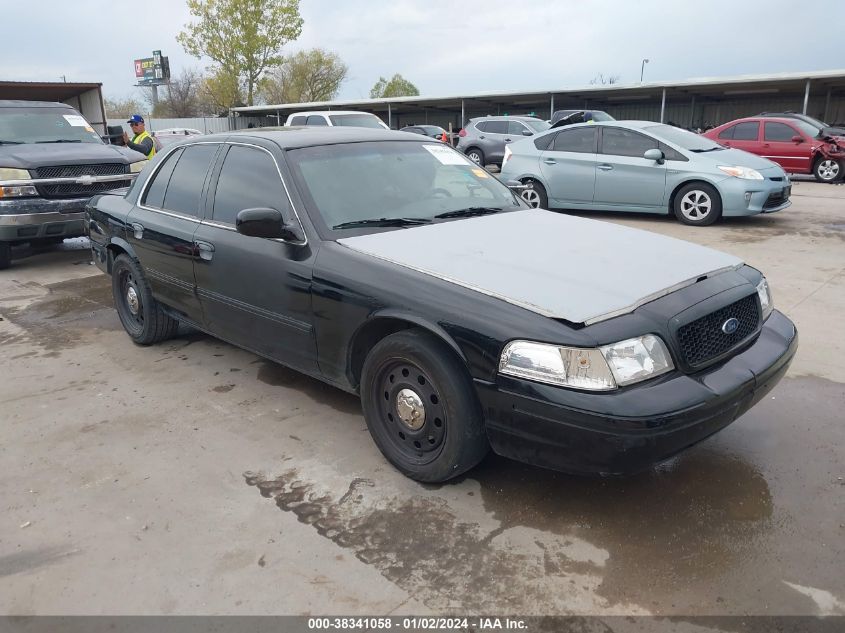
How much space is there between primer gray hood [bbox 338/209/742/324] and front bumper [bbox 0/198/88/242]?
5.91 metres

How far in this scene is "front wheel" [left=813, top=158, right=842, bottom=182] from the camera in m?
14.8

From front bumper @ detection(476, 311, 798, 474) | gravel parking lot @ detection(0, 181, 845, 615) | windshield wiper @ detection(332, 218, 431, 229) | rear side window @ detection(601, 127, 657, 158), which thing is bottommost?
gravel parking lot @ detection(0, 181, 845, 615)

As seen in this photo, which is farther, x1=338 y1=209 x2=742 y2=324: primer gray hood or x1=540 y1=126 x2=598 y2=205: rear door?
x1=540 y1=126 x2=598 y2=205: rear door

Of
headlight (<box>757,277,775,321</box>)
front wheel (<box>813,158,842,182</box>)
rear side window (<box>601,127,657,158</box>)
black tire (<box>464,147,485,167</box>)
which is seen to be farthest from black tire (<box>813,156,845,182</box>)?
headlight (<box>757,277,775,321</box>)

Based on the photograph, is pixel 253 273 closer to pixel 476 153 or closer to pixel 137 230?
pixel 137 230

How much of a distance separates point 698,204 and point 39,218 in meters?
8.58

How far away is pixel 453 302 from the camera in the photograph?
2.81 m

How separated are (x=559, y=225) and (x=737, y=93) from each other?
96.4ft

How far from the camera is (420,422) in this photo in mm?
3031

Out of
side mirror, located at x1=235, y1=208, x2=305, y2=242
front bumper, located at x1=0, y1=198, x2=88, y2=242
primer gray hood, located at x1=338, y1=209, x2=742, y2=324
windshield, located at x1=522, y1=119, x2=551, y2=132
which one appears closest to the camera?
primer gray hood, located at x1=338, y1=209, x2=742, y2=324

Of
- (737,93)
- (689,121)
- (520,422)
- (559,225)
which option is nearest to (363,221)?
(559,225)

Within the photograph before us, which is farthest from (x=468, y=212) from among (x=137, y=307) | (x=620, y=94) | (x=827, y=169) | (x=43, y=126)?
(x=620, y=94)

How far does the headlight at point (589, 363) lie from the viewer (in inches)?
99.1

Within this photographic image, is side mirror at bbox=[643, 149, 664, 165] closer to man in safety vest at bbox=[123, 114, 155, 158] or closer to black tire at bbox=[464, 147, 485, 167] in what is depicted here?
man in safety vest at bbox=[123, 114, 155, 158]
